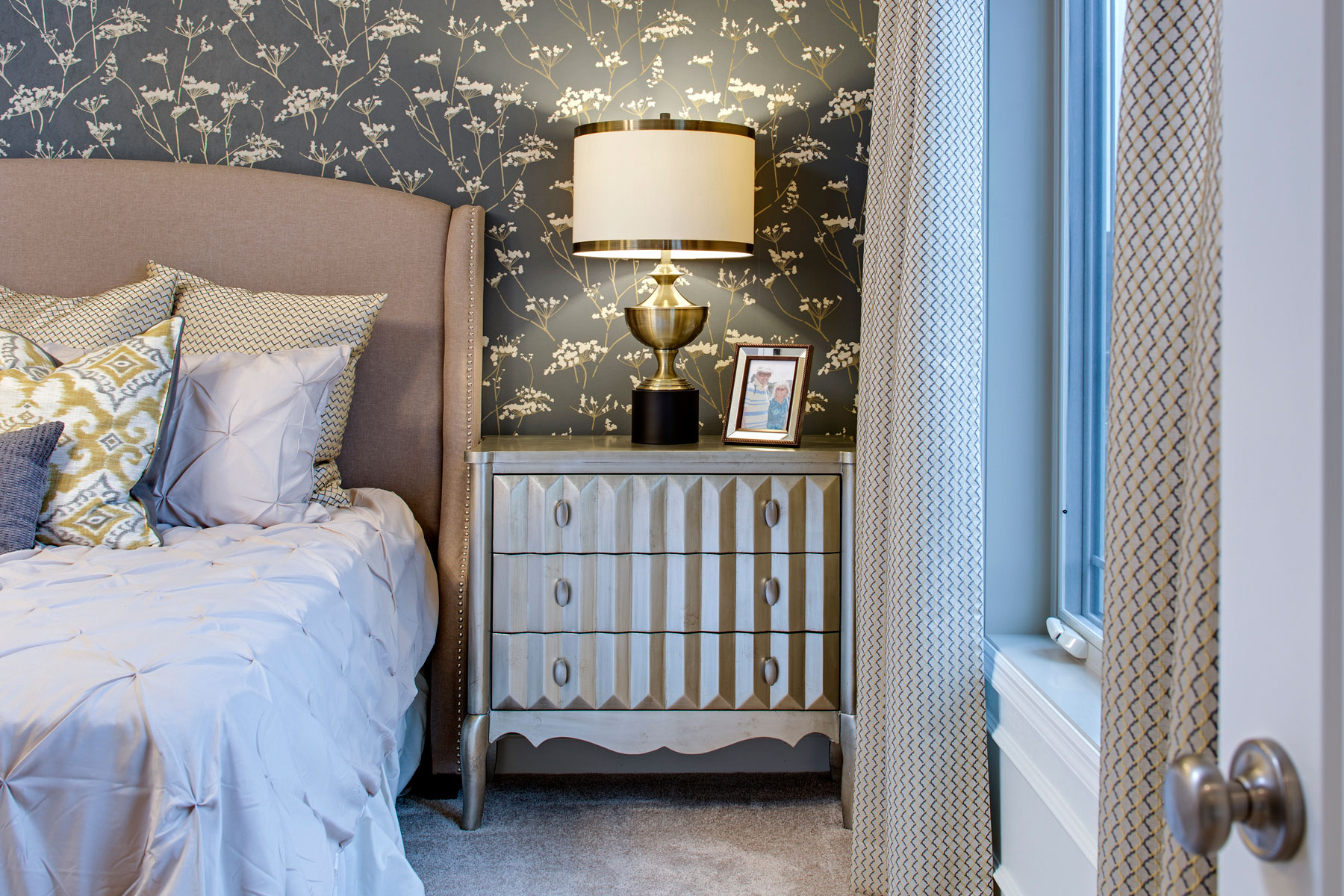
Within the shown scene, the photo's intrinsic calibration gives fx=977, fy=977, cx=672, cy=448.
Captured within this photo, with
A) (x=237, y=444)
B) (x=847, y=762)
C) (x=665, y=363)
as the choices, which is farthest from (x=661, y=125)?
(x=847, y=762)

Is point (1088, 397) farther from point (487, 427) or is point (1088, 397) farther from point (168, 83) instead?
point (168, 83)

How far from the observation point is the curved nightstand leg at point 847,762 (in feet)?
6.91

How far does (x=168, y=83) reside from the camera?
7.86ft

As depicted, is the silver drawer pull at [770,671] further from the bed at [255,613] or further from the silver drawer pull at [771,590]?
the bed at [255,613]

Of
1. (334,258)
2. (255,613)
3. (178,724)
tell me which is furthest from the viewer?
(334,258)

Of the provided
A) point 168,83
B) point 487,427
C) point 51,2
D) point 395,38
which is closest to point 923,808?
point 487,427

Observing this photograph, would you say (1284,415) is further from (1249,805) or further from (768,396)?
(768,396)

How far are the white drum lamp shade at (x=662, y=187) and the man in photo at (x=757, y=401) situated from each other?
30cm

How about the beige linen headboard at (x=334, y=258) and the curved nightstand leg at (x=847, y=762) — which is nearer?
the curved nightstand leg at (x=847, y=762)

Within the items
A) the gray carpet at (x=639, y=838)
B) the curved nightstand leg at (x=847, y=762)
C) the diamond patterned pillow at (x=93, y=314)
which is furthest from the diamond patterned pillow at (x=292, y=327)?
the curved nightstand leg at (x=847, y=762)

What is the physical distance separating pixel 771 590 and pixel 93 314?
1552mm

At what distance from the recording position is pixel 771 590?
2092 mm

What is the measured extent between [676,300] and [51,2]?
1.70 m

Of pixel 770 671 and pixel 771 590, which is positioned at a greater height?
pixel 771 590
